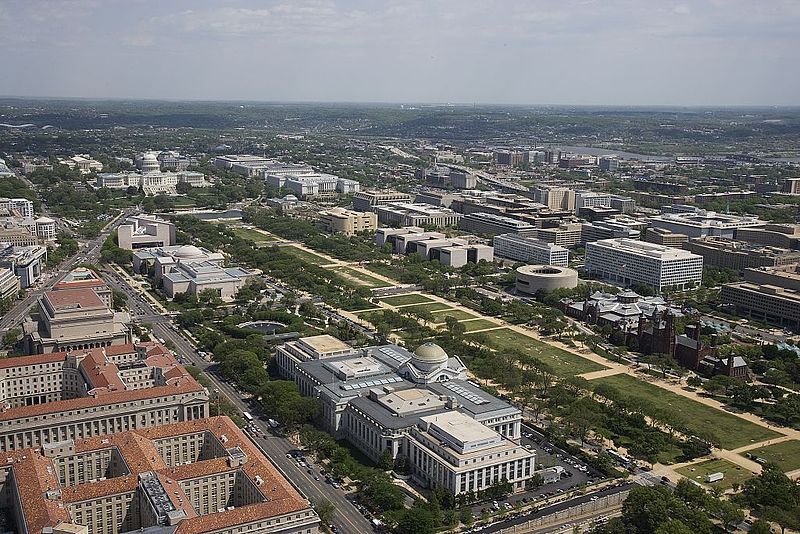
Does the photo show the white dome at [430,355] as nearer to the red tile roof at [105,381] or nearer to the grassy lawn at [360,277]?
the red tile roof at [105,381]

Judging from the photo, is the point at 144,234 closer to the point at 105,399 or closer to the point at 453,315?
the point at 453,315

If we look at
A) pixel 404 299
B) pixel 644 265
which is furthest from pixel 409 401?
pixel 644 265

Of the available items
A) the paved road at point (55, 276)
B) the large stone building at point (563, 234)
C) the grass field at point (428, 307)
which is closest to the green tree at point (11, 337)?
the paved road at point (55, 276)

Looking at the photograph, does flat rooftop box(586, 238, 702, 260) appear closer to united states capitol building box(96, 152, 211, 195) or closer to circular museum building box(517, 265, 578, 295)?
circular museum building box(517, 265, 578, 295)

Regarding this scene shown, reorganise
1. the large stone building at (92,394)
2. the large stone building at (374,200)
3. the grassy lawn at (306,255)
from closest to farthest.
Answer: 1. the large stone building at (92,394)
2. the grassy lawn at (306,255)
3. the large stone building at (374,200)

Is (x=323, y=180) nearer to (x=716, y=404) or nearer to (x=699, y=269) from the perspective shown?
(x=699, y=269)

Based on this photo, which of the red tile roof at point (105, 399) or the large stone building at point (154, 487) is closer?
the large stone building at point (154, 487)

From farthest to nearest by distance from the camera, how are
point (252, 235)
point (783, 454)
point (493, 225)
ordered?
point (493, 225)
point (252, 235)
point (783, 454)
